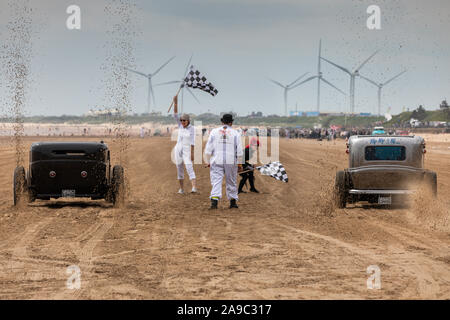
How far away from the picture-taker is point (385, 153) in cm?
1473

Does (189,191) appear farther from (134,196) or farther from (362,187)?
(362,187)

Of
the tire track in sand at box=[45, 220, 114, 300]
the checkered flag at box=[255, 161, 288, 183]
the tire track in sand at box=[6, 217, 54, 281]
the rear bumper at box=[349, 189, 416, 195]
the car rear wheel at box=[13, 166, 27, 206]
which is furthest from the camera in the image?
the checkered flag at box=[255, 161, 288, 183]

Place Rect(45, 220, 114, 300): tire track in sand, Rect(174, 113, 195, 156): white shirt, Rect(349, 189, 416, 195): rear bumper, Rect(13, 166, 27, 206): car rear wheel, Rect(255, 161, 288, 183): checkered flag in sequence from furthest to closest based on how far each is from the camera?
Rect(255, 161, 288, 183): checkered flag → Rect(174, 113, 195, 156): white shirt → Rect(349, 189, 416, 195): rear bumper → Rect(13, 166, 27, 206): car rear wheel → Rect(45, 220, 114, 300): tire track in sand

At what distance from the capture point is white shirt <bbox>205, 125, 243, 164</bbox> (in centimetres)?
1413

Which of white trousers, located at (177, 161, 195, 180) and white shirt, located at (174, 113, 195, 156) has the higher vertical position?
white shirt, located at (174, 113, 195, 156)

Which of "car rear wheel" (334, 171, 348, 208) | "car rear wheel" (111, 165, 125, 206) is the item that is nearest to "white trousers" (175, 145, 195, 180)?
"car rear wheel" (111, 165, 125, 206)

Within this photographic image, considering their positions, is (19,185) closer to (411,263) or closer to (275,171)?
(275,171)

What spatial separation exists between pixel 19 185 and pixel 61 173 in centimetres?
86

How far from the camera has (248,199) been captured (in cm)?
1656

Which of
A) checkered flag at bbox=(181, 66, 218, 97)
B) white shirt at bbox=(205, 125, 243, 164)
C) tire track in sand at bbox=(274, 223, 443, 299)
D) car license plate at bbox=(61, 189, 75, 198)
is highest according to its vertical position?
checkered flag at bbox=(181, 66, 218, 97)

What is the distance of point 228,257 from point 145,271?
1.31 m

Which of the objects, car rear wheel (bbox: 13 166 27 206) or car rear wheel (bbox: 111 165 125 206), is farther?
car rear wheel (bbox: 111 165 125 206)

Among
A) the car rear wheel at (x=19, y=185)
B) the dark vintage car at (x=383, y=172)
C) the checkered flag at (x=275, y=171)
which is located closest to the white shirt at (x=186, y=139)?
the checkered flag at (x=275, y=171)

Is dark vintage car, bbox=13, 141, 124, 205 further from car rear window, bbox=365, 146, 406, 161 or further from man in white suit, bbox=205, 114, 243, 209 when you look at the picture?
car rear window, bbox=365, 146, 406, 161
